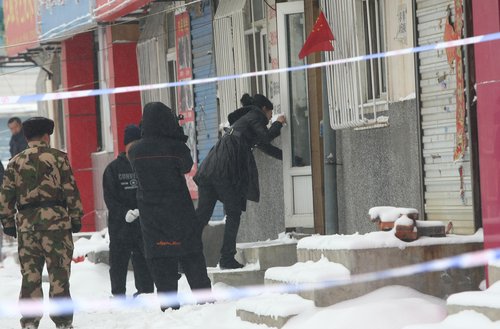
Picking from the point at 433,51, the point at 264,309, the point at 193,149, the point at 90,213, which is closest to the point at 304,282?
the point at 264,309

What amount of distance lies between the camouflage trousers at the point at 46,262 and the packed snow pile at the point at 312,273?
66.5 inches

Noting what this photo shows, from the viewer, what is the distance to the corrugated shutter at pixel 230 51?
18.0m

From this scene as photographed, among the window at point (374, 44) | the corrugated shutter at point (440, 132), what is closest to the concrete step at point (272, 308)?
the corrugated shutter at point (440, 132)

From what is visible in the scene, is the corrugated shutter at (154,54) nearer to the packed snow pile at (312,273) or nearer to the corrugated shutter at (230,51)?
the corrugated shutter at (230,51)

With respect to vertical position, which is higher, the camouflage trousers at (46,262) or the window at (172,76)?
the window at (172,76)

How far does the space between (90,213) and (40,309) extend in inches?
618

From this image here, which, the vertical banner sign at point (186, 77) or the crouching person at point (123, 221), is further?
the vertical banner sign at point (186, 77)

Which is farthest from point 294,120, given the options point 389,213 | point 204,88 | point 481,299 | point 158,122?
point 481,299

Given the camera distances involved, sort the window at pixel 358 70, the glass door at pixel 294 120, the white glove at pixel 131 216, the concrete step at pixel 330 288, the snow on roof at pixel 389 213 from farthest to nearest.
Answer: the glass door at pixel 294 120
the white glove at pixel 131 216
the window at pixel 358 70
the snow on roof at pixel 389 213
the concrete step at pixel 330 288

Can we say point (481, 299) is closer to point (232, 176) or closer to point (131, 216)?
point (131, 216)

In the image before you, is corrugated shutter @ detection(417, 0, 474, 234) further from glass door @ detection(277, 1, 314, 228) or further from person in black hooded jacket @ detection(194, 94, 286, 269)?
glass door @ detection(277, 1, 314, 228)

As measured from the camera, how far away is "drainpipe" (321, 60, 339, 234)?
1443 centimetres

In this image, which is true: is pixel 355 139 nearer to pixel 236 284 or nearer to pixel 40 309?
pixel 236 284

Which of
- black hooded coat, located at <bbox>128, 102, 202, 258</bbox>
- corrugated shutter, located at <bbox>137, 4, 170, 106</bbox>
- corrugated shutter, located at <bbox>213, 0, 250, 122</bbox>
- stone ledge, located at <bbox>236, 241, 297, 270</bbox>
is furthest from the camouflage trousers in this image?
corrugated shutter, located at <bbox>137, 4, 170, 106</bbox>
